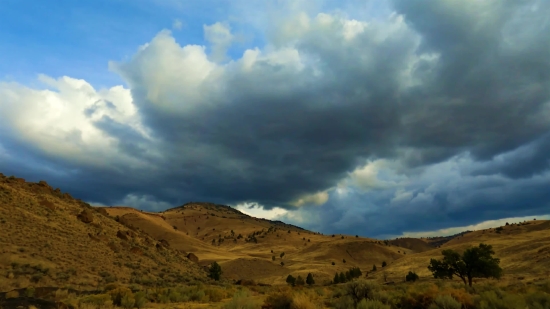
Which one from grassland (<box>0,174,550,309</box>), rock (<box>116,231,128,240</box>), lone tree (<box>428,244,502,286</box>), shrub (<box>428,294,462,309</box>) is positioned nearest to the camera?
shrub (<box>428,294,462,309</box>)

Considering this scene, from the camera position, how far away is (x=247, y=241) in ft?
487

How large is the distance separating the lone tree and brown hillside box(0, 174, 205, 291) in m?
35.1

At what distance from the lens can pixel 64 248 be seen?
42312mm

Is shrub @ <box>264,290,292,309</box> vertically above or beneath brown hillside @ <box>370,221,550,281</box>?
above

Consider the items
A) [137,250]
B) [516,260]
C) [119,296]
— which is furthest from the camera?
[516,260]

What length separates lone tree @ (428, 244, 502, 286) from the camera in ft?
141

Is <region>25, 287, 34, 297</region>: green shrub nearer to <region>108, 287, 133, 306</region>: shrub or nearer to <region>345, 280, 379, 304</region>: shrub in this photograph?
<region>108, 287, 133, 306</region>: shrub

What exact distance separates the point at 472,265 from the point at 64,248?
163ft

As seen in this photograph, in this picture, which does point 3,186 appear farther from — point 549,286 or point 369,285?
point 549,286

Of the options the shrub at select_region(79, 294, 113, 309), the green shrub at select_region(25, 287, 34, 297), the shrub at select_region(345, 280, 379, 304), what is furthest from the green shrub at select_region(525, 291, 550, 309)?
the green shrub at select_region(25, 287, 34, 297)

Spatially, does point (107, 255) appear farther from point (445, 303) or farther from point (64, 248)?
point (445, 303)

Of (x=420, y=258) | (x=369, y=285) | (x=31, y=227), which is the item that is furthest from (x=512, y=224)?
(x=31, y=227)

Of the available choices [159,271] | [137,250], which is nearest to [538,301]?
[159,271]

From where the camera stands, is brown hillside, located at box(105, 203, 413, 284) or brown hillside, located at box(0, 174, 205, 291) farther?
brown hillside, located at box(105, 203, 413, 284)
